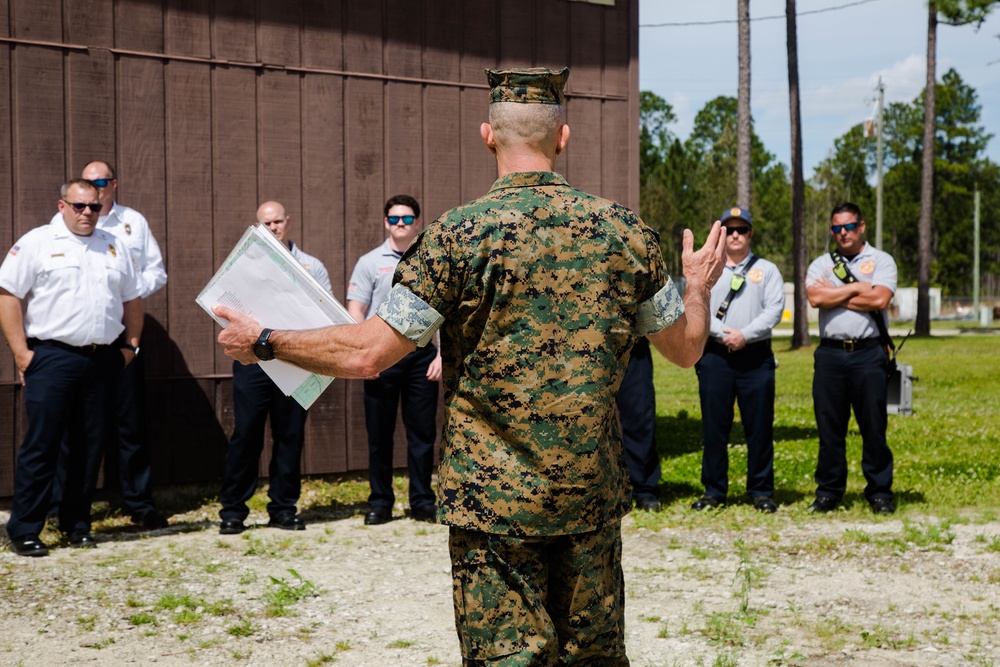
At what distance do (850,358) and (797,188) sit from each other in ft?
65.1

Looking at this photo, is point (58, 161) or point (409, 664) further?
point (58, 161)

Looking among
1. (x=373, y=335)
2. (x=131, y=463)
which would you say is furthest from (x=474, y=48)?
(x=373, y=335)

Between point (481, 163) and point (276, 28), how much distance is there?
73.3 inches

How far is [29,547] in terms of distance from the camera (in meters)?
6.13

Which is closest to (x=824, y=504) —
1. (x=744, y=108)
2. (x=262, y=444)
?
(x=262, y=444)

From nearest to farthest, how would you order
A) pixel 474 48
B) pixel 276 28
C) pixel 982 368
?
pixel 276 28
pixel 474 48
pixel 982 368

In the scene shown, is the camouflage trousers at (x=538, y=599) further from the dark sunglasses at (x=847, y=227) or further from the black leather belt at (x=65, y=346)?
the dark sunglasses at (x=847, y=227)

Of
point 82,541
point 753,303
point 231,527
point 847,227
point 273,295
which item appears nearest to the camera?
point 273,295

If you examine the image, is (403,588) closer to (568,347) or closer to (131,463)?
(131,463)

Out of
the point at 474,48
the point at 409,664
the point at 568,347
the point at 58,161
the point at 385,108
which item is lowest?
the point at 409,664

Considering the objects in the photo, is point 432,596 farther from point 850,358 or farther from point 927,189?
point 927,189

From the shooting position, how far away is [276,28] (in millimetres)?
7859

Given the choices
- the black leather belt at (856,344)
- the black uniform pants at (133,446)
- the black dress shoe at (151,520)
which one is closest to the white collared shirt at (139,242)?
the black uniform pants at (133,446)

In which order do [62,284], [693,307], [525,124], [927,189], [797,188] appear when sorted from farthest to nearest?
[927,189]
[797,188]
[62,284]
[693,307]
[525,124]
